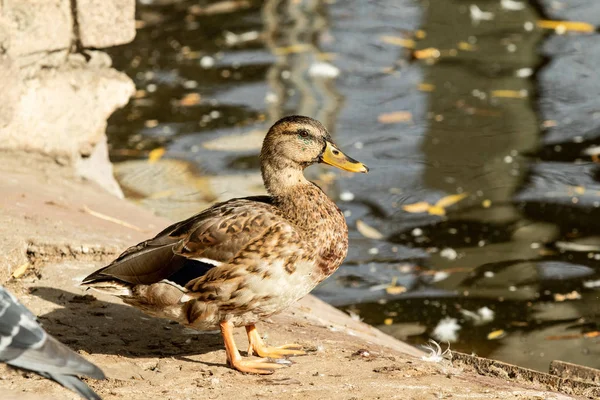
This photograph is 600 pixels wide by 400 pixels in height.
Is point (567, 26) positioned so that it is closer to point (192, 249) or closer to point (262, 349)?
point (262, 349)

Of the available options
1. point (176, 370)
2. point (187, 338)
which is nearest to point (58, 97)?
point (187, 338)

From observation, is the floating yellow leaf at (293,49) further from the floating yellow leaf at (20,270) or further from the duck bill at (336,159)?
the duck bill at (336,159)

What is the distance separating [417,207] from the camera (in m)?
8.05

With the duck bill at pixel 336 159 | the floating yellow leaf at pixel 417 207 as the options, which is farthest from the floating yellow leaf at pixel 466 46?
the duck bill at pixel 336 159

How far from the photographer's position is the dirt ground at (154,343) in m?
4.41

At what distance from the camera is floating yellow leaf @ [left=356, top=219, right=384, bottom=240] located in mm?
7629

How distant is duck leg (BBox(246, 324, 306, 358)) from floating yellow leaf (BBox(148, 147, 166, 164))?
4.25 metres

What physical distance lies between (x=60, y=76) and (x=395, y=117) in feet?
12.1

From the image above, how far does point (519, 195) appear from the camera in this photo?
8047mm

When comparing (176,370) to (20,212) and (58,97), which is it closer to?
(20,212)

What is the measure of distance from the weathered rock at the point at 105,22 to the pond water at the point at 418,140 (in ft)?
4.96

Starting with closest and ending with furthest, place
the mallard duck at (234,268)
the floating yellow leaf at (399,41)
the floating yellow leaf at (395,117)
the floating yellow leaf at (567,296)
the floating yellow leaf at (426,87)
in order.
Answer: the mallard duck at (234,268), the floating yellow leaf at (567,296), the floating yellow leaf at (395,117), the floating yellow leaf at (426,87), the floating yellow leaf at (399,41)

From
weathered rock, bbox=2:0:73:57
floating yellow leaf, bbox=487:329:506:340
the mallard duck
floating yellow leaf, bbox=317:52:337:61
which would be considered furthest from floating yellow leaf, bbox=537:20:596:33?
the mallard duck

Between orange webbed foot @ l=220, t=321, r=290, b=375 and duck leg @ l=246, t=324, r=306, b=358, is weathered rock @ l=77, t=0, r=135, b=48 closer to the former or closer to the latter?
duck leg @ l=246, t=324, r=306, b=358
